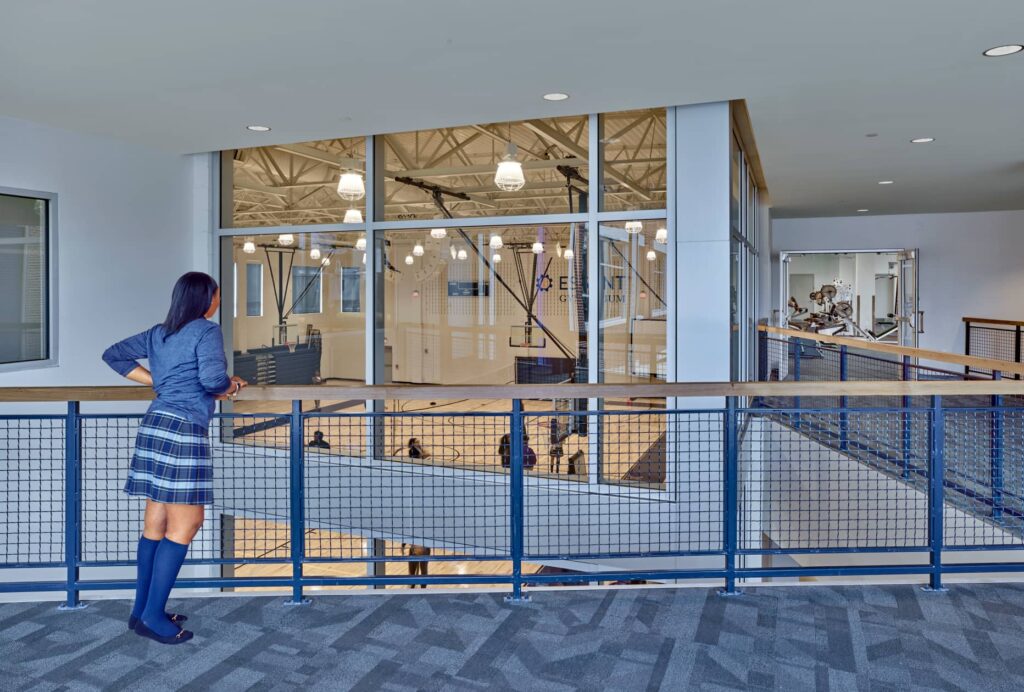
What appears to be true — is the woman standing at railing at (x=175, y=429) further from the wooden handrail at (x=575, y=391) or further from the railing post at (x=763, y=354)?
the railing post at (x=763, y=354)

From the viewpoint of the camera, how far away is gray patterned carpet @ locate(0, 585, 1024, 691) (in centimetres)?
266

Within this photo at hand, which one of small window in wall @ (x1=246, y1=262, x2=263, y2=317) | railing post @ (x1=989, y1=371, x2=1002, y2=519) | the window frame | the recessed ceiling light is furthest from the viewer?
small window in wall @ (x1=246, y1=262, x2=263, y2=317)

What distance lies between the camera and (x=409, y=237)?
21.6ft

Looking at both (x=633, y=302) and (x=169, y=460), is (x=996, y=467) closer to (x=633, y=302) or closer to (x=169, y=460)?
(x=633, y=302)

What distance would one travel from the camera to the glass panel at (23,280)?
5.47m

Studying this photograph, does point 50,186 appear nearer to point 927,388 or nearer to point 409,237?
point 409,237

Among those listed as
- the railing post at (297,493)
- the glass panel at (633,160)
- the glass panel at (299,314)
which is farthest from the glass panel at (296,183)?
the railing post at (297,493)

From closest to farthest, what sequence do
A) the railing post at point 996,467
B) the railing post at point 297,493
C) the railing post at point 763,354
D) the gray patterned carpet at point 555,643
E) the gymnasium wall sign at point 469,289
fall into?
the gray patterned carpet at point 555,643 → the railing post at point 297,493 → the railing post at point 996,467 → the gymnasium wall sign at point 469,289 → the railing post at point 763,354

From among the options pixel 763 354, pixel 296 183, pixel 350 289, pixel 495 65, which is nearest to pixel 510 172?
pixel 495 65

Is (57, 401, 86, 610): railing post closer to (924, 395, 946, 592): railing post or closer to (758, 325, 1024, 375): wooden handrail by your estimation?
(924, 395, 946, 592): railing post

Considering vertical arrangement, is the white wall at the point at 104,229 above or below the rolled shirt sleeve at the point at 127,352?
above

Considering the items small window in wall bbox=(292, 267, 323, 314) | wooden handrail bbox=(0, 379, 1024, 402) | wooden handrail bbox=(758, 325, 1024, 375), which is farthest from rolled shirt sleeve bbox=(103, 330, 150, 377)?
wooden handrail bbox=(758, 325, 1024, 375)

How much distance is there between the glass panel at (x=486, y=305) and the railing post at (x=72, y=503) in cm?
348

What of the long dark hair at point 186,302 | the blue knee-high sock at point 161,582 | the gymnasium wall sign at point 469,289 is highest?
the gymnasium wall sign at point 469,289
